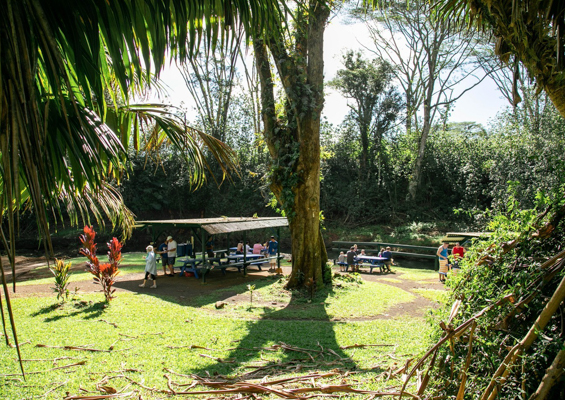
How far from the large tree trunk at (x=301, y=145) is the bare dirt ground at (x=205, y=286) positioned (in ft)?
7.16

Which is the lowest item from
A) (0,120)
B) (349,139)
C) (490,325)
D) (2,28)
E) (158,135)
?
(490,325)

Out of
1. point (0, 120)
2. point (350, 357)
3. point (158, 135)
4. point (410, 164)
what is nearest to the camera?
point (0, 120)

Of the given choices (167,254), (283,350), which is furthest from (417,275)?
(283,350)

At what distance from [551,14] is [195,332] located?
6.87 m

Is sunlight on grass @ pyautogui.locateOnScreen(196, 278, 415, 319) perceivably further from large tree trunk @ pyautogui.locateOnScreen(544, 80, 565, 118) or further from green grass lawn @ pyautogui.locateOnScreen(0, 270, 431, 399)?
large tree trunk @ pyautogui.locateOnScreen(544, 80, 565, 118)

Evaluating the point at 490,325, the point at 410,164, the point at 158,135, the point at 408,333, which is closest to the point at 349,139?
the point at 410,164

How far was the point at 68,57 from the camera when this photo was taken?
2.08m

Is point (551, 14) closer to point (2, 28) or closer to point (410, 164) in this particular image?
point (2, 28)

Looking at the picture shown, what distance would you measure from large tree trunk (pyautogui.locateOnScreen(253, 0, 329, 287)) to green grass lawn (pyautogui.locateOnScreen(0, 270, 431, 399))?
127 cm

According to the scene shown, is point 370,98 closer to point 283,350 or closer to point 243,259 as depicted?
point 243,259

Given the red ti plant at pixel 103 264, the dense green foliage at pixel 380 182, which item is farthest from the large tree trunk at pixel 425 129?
the red ti plant at pixel 103 264

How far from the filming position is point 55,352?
6070 mm

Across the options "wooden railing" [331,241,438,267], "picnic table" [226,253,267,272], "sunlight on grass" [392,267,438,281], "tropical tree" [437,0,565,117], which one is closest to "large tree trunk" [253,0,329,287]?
"picnic table" [226,253,267,272]

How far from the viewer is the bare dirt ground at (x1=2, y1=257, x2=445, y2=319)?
10.2 metres
